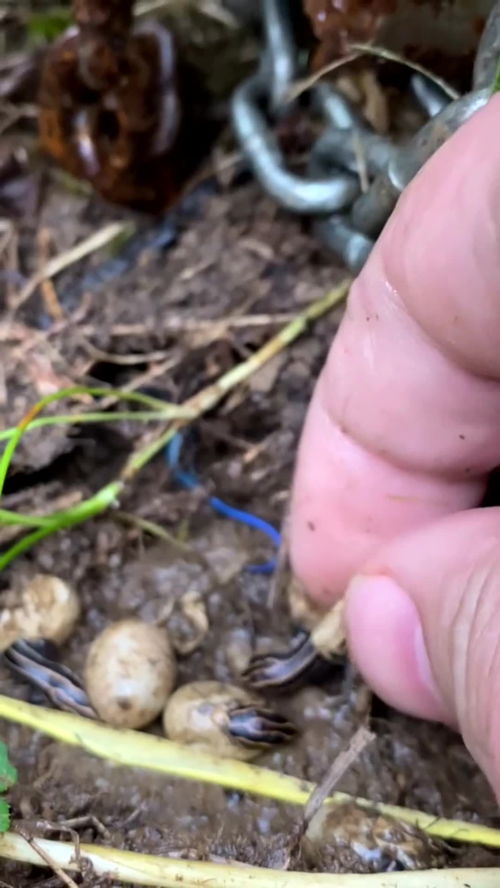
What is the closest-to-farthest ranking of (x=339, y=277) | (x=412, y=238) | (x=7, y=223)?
(x=412, y=238) → (x=339, y=277) → (x=7, y=223)

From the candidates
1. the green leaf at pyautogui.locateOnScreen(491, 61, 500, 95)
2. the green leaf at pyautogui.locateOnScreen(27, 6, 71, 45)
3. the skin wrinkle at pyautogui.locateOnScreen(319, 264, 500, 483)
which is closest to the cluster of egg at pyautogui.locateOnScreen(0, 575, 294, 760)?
the skin wrinkle at pyautogui.locateOnScreen(319, 264, 500, 483)

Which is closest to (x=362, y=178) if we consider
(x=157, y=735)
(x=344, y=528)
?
(x=344, y=528)

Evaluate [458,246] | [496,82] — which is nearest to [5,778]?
[458,246]

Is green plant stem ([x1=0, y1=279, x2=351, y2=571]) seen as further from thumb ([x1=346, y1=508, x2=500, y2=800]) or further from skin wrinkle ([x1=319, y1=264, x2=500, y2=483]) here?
thumb ([x1=346, y1=508, x2=500, y2=800])

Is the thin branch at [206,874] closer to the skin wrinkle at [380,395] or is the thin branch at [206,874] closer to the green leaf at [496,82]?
the skin wrinkle at [380,395]

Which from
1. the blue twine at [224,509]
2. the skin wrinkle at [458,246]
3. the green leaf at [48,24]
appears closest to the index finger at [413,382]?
the skin wrinkle at [458,246]

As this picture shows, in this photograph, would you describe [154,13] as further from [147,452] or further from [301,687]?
[301,687]
